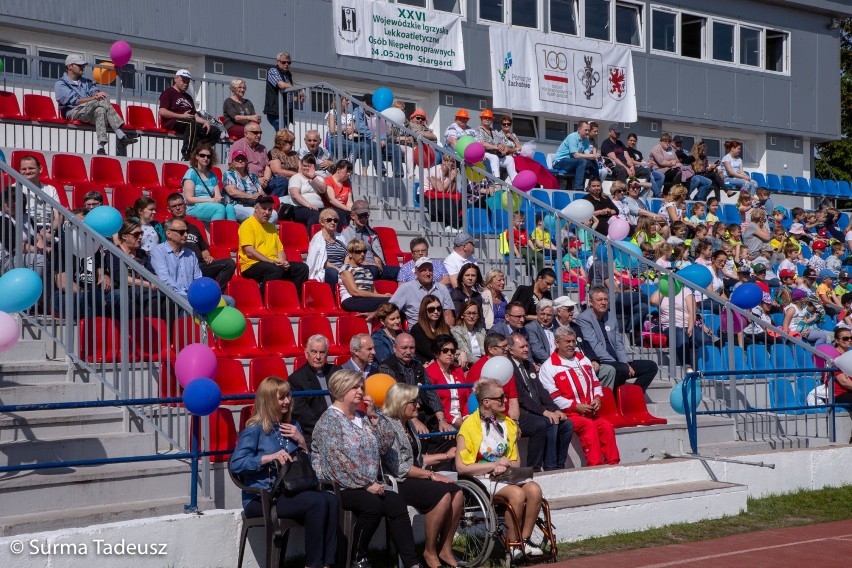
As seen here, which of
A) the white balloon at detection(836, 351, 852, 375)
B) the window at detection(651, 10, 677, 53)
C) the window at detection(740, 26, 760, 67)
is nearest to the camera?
the white balloon at detection(836, 351, 852, 375)

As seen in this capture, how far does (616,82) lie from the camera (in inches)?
987

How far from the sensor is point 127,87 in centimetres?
1803

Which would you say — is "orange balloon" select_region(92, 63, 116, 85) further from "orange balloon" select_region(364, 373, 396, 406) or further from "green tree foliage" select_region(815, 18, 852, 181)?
"green tree foliage" select_region(815, 18, 852, 181)

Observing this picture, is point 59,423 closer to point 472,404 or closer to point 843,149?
point 472,404

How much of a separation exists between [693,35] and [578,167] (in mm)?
7779

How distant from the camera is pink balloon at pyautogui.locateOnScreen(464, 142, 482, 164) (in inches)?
619

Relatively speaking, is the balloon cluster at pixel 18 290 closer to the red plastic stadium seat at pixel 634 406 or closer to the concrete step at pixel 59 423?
the concrete step at pixel 59 423

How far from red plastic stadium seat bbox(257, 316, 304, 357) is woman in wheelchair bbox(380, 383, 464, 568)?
2388 mm

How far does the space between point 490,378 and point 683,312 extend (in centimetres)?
422

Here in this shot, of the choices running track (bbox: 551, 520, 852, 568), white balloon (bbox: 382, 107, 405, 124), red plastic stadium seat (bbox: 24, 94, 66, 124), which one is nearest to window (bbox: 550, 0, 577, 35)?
white balloon (bbox: 382, 107, 405, 124)

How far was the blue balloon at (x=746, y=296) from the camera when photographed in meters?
14.7

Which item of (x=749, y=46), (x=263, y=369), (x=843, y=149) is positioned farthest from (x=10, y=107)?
(x=843, y=149)

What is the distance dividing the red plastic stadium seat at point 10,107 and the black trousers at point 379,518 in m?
8.80

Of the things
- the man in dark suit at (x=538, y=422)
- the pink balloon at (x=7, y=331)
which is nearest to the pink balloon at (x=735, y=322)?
the man in dark suit at (x=538, y=422)
